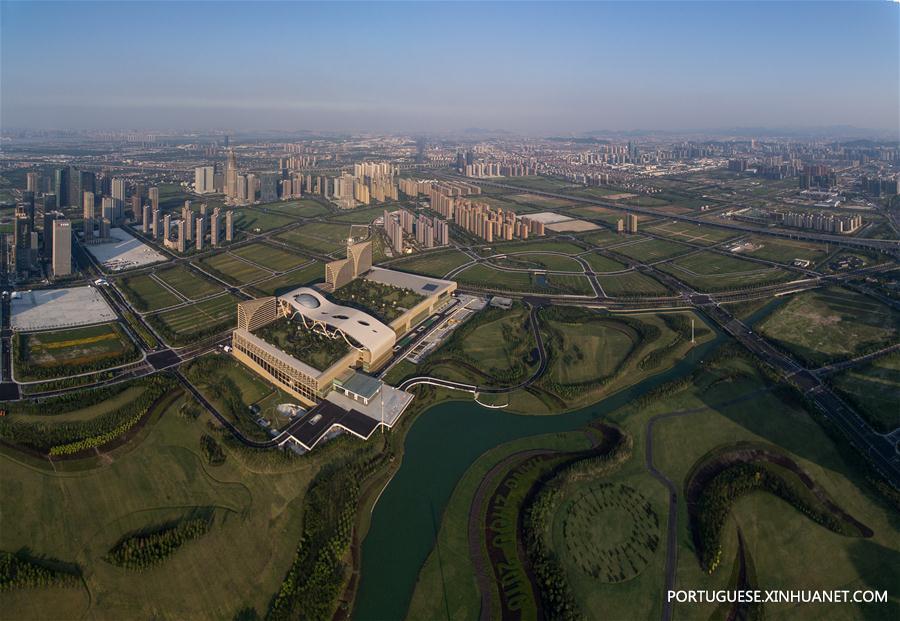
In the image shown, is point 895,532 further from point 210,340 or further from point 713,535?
point 210,340

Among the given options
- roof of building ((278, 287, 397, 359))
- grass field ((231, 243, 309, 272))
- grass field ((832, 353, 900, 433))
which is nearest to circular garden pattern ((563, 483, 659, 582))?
grass field ((832, 353, 900, 433))

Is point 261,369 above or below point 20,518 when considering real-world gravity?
above

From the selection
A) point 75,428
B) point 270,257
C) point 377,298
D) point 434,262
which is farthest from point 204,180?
point 75,428

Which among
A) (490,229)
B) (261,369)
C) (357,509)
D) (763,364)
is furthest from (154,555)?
(490,229)

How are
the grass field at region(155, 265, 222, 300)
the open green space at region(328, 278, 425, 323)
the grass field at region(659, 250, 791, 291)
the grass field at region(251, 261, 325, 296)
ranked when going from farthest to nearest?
the grass field at region(659, 250, 791, 291) → the grass field at region(251, 261, 325, 296) → the grass field at region(155, 265, 222, 300) → the open green space at region(328, 278, 425, 323)

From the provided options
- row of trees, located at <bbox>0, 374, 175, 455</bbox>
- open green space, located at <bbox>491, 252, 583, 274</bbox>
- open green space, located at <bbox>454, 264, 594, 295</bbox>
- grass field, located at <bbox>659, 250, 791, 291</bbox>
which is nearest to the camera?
row of trees, located at <bbox>0, 374, 175, 455</bbox>

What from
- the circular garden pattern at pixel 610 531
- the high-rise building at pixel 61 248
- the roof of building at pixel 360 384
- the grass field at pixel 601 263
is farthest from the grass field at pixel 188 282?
the grass field at pixel 601 263

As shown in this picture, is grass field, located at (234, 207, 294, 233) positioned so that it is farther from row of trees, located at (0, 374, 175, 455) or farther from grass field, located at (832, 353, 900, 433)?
grass field, located at (832, 353, 900, 433)
